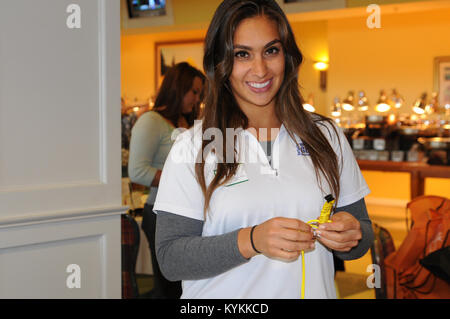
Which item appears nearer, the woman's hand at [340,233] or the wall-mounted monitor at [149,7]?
the woman's hand at [340,233]

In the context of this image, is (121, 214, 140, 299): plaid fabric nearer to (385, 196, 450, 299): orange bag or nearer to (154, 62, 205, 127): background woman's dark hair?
(154, 62, 205, 127): background woman's dark hair

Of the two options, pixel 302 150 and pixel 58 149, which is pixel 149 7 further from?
pixel 302 150

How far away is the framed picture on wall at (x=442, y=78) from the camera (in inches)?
348

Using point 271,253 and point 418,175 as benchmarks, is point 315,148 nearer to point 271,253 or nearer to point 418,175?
point 271,253

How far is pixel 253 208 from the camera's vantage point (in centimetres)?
139

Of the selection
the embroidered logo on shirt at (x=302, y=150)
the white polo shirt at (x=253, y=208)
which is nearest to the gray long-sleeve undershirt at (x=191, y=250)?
the white polo shirt at (x=253, y=208)

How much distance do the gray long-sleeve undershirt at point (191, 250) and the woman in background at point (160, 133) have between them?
5.73 feet

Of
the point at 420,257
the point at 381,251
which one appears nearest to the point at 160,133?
the point at 381,251

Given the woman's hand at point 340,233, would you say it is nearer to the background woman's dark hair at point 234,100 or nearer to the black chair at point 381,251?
the background woman's dark hair at point 234,100

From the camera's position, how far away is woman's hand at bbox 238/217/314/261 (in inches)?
48.8

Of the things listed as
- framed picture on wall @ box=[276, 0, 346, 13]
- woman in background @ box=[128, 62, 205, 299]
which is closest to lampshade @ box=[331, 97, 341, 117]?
framed picture on wall @ box=[276, 0, 346, 13]

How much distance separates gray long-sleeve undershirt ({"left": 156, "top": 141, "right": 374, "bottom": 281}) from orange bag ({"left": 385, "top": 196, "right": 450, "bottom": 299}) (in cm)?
200

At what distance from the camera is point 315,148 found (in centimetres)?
148

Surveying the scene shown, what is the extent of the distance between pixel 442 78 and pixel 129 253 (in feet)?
23.6
